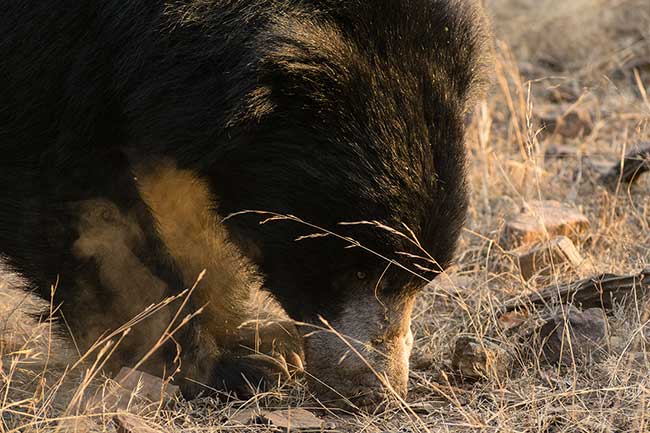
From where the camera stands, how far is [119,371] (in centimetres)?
395

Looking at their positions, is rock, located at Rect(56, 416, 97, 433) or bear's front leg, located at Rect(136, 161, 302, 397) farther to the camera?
bear's front leg, located at Rect(136, 161, 302, 397)

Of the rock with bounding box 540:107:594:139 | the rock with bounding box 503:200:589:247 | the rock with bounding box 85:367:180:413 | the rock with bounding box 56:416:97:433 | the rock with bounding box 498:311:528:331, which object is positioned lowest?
the rock with bounding box 540:107:594:139

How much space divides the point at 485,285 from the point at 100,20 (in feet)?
6.66

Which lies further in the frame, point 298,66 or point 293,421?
point 293,421

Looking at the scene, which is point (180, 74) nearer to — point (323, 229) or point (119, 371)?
point (323, 229)

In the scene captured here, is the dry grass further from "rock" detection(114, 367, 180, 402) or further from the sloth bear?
the sloth bear

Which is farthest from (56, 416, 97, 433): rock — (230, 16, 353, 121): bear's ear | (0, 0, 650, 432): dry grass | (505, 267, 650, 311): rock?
(505, 267, 650, 311): rock

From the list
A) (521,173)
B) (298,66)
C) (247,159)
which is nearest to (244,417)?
(247,159)

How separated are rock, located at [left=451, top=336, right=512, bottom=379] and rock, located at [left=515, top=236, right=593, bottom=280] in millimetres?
805

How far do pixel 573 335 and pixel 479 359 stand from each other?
37 cm

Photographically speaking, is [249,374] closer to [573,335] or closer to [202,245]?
[202,245]

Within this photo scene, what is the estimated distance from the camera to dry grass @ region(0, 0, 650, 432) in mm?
3369

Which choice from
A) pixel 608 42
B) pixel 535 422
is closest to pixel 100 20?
pixel 535 422

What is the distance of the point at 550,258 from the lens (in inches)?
186
